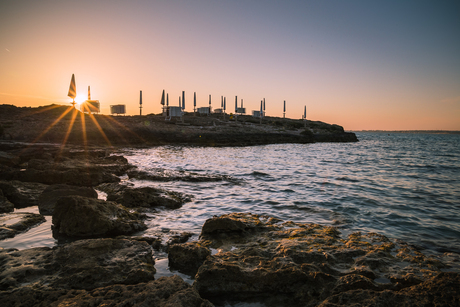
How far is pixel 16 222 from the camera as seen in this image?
14.3 feet

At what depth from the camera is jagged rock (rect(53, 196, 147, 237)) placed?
418 centimetres

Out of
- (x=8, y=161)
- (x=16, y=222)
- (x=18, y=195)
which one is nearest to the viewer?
(x=16, y=222)

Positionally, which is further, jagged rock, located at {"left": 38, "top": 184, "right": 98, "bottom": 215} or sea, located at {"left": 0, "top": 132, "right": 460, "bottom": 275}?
jagged rock, located at {"left": 38, "top": 184, "right": 98, "bottom": 215}

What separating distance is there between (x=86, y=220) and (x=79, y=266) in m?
1.55

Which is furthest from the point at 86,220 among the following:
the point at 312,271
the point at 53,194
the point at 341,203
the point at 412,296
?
the point at 341,203

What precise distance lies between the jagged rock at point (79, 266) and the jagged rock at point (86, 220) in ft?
2.89

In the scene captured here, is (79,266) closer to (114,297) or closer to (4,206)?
(114,297)

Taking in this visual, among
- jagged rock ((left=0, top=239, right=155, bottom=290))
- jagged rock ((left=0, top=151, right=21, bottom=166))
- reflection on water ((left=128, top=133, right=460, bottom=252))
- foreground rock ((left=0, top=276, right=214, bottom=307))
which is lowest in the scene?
reflection on water ((left=128, top=133, right=460, bottom=252))

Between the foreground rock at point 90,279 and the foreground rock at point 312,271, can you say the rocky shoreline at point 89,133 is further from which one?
the foreground rock at point 312,271

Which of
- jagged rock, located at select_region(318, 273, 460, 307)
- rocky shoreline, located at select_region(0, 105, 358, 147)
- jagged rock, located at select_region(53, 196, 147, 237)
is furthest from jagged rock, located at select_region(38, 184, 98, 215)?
rocky shoreline, located at select_region(0, 105, 358, 147)

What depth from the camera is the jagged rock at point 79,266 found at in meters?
2.66

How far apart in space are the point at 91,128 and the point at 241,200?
2365 cm

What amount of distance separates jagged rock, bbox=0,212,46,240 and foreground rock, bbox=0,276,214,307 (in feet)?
7.65

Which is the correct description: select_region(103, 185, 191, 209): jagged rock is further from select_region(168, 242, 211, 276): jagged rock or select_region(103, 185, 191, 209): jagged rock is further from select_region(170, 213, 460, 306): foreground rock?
select_region(168, 242, 211, 276): jagged rock
